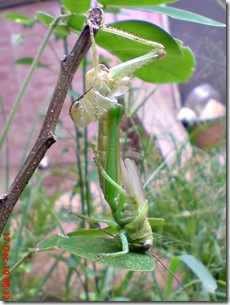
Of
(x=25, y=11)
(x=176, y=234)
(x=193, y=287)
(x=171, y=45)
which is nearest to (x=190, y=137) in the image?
(x=176, y=234)

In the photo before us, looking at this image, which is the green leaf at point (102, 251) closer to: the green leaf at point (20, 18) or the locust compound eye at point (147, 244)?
the locust compound eye at point (147, 244)

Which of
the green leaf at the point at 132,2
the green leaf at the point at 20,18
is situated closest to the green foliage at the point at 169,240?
the green leaf at the point at 20,18

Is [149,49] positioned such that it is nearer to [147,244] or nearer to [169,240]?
[147,244]

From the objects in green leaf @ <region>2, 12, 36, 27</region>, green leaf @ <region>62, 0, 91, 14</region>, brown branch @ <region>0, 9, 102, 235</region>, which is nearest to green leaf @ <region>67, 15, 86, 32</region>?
green leaf @ <region>62, 0, 91, 14</region>

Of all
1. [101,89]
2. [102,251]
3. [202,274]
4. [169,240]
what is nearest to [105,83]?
[101,89]

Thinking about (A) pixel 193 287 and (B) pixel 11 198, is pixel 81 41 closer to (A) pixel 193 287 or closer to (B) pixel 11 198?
(B) pixel 11 198

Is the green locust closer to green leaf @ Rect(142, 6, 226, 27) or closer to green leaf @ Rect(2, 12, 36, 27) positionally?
green leaf @ Rect(142, 6, 226, 27)
